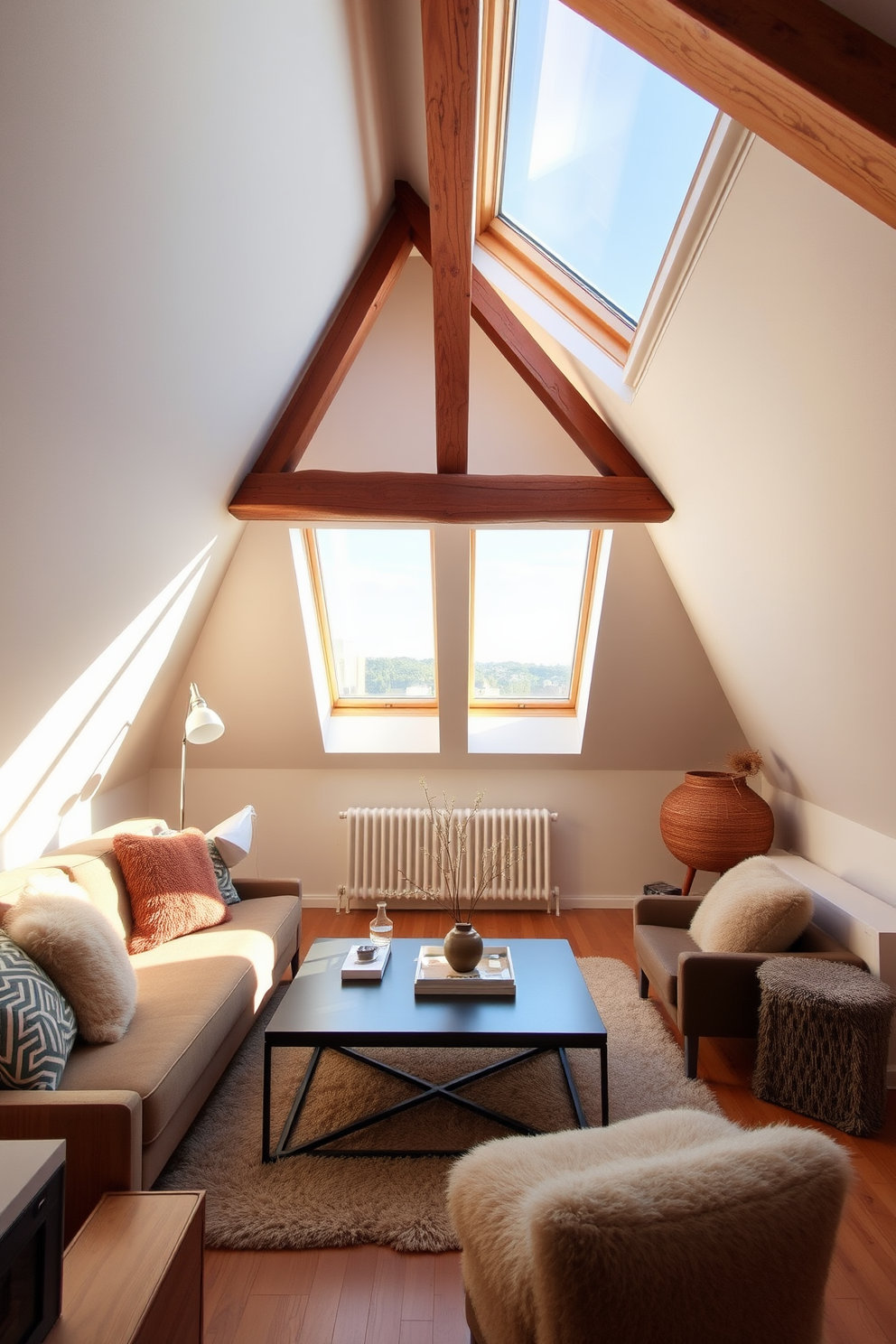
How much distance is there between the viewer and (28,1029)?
211 cm

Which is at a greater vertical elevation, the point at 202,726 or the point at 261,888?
the point at 202,726

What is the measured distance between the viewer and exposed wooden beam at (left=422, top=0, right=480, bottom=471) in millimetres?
2086

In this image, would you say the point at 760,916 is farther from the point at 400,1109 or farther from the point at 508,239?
the point at 508,239

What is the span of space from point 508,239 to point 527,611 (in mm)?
2212

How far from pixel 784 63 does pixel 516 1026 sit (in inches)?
100.0

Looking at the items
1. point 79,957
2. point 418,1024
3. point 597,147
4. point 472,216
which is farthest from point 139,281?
point 418,1024

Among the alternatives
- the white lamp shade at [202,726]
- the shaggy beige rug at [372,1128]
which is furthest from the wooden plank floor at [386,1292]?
the white lamp shade at [202,726]

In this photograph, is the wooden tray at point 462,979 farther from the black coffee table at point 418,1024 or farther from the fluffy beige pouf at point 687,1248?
the fluffy beige pouf at point 687,1248

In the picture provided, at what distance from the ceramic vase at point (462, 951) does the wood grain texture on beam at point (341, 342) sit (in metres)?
2.23

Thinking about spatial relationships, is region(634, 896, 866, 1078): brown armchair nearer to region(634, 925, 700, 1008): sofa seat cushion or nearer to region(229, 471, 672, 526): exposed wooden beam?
region(634, 925, 700, 1008): sofa seat cushion

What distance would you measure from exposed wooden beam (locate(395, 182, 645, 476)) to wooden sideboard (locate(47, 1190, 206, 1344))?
10.7 feet

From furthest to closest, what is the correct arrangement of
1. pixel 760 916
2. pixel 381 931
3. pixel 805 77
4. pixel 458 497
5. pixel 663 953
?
pixel 458 497, pixel 663 953, pixel 381 931, pixel 760 916, pixel 805 77

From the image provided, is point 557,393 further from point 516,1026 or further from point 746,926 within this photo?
point 516,1026

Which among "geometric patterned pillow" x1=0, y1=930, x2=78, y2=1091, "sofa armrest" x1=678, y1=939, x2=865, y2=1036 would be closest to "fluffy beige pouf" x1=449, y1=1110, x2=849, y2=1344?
"geometric patterned pillow" x1=0, y1=930, x2=78, y2=1091
